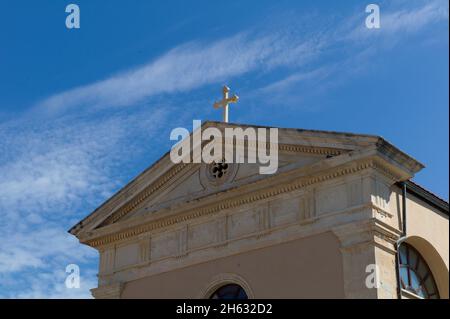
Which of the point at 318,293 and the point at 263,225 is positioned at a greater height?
the point at 263,225

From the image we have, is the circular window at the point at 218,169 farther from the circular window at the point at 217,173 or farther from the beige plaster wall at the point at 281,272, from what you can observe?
the beige plaster wall at the point at 281,272

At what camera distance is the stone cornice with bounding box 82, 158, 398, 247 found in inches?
671

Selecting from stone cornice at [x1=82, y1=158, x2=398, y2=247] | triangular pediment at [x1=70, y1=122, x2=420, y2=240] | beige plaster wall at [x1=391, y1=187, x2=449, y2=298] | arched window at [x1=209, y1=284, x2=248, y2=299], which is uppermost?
triangular pediment at [x1=70, y1=122, x2=420, y2=240]

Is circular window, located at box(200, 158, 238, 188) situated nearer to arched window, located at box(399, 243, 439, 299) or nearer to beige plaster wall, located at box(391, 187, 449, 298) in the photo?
beige plaster wall, located at box(391, 187, 449, 298)

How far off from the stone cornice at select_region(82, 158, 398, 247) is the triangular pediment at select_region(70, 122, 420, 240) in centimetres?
24

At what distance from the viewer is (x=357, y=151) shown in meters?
16.9

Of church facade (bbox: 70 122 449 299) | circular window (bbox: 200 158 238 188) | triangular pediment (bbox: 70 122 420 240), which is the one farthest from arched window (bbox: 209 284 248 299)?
circular window (bbox: 200 158 238 188)

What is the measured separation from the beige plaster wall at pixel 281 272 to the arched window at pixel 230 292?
0.25m

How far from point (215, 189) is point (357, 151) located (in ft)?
12.2

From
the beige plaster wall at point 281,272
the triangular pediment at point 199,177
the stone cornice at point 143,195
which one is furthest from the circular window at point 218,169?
the beige plaster wall at point 281,272

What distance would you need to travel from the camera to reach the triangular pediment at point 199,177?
17500mm
